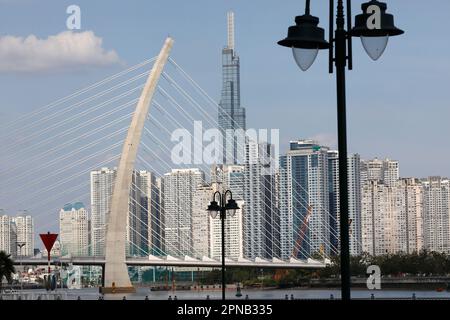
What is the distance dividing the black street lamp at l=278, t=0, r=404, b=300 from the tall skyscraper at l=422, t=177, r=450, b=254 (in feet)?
402

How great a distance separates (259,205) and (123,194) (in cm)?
4959

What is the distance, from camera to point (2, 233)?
392 feet

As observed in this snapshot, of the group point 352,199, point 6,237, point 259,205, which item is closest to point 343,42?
A: point 259,205

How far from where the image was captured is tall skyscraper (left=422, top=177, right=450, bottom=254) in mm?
132750

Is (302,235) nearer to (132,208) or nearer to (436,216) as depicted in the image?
(436,216)

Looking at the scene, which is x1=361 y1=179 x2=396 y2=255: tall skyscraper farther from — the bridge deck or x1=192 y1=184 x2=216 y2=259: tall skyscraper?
the bridge deck

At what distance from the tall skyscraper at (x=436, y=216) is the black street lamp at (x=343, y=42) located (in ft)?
402

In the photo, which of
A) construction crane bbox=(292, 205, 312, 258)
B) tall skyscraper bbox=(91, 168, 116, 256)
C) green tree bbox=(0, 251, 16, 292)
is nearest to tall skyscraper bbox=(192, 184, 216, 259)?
construction crane bbox=(292, 205, 312, 258)

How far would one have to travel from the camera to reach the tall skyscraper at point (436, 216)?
436ft

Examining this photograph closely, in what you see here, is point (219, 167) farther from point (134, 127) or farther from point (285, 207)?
point (134, 127)

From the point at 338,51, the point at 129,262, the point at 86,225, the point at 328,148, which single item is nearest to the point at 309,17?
the point at 338,51

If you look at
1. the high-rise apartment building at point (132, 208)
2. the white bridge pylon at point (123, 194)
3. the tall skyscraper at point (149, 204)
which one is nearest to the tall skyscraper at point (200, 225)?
the tall skyscraper at point (149, 204)

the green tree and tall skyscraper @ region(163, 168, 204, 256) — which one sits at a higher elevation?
tall skyscraper @ region(163, 168, 204, 256)

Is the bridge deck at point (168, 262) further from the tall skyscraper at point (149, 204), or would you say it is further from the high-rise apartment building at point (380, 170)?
the high-rise apartment building at point (380, 170)
